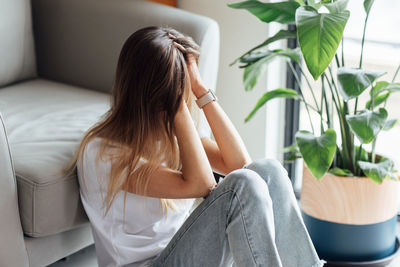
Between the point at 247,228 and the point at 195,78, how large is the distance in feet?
1.34

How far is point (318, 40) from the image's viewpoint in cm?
133

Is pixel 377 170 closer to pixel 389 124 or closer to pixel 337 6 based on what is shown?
pixel 389 124

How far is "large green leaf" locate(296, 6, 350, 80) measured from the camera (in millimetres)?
1328

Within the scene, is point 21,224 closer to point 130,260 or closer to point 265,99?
point 130,260

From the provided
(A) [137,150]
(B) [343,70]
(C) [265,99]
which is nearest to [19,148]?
(A) [137,150]

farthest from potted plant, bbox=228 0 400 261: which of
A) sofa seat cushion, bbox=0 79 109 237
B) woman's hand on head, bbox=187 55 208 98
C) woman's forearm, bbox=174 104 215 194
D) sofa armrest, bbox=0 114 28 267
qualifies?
sofa armrest, bbox=0 114 28 267

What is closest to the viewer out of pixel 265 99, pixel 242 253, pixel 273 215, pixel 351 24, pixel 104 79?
pixel 242 253

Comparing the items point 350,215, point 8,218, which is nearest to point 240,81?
point 350,215

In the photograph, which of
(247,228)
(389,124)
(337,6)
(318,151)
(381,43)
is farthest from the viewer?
(381,43)

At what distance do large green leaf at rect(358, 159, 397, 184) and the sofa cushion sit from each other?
116cm

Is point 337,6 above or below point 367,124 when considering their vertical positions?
above

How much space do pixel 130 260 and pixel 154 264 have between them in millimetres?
76

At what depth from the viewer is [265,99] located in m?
1.81

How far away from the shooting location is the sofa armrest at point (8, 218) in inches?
52.2
